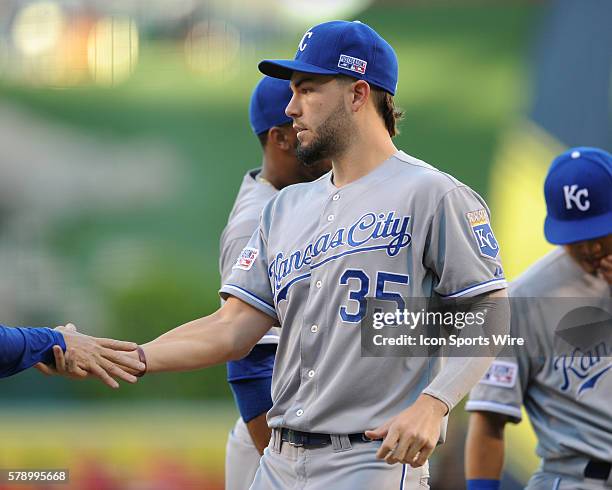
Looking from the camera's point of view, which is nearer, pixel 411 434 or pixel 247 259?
pixel 411 434

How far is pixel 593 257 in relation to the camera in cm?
436

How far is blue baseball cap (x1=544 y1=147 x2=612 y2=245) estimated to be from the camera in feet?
14.1

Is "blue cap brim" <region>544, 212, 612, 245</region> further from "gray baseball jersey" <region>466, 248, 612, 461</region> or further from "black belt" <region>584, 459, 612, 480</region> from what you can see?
"black belt" <region>584, 459, 612, 480</region>

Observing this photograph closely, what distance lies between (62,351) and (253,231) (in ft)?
3.05

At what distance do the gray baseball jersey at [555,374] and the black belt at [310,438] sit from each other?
4.14 feet

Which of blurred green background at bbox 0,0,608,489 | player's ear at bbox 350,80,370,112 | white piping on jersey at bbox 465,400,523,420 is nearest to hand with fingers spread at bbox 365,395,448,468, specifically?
player's ear at bbox 350,80,370,112

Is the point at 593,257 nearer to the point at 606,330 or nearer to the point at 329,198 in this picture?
the point at 606,330

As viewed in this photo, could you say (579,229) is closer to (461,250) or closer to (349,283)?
(461,250)

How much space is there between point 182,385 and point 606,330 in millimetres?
6348

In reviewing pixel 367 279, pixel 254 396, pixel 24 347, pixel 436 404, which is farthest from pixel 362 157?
pixel 24 347

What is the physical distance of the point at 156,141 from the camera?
11.3 metres

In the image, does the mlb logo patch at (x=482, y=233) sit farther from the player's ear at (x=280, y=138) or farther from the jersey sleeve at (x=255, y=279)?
the player's ear at (x=280, y=138)

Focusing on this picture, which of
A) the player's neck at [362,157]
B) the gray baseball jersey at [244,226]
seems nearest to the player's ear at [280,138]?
the gray baseball jersey at [244,226]

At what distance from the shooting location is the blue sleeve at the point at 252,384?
4.15 meters
